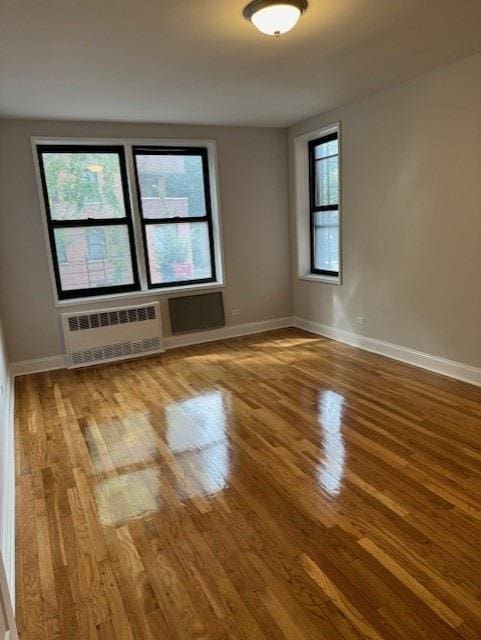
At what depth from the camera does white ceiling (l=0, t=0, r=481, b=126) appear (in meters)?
2.28

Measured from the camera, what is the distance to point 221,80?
11.0ft

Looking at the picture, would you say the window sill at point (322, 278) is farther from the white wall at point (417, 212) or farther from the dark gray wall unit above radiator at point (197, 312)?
the dark gray wall unit above radiator at point (197, 312)

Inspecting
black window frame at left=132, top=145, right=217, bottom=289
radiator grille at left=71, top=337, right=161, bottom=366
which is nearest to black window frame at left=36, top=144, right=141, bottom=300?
black window frame at left=132, top=145, right=217, bottom=289

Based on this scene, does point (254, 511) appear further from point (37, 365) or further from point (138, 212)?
point (138, 212)

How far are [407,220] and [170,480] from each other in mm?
3063

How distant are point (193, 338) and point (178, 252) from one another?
3.55ft

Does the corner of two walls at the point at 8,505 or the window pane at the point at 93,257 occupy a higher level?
the window pane at the point at 93,257

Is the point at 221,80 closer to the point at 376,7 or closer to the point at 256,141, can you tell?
the point at 376,7

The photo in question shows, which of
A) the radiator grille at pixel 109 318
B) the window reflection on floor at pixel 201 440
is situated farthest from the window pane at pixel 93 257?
the window reflection on floor at pixel 201 440

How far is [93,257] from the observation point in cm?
483

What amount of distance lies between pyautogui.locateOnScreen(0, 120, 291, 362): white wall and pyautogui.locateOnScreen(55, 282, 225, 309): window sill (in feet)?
0.19

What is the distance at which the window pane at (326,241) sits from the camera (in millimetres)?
5086

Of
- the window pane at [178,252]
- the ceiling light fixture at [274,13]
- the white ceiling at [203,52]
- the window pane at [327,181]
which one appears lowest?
the window pane at [178,252]

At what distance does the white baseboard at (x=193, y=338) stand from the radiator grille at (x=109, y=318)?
15.6 inches
